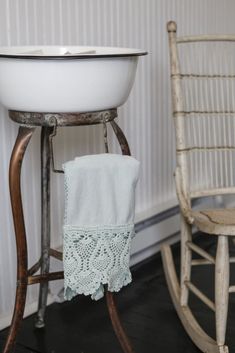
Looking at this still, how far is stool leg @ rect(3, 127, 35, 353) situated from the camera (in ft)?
4.11

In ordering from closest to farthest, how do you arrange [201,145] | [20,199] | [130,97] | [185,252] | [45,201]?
[20,199]
[45,201]
[185,252]
[201,145]
[130,97]

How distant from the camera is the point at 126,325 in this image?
165 centimetres

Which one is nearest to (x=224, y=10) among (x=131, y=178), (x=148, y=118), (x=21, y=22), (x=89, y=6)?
(x=148, y=118)

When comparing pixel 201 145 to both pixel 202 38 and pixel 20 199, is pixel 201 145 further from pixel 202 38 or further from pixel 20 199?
pixel 20 199

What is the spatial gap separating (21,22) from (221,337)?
3.33 ft

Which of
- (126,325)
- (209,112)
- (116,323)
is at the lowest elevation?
(126,325)

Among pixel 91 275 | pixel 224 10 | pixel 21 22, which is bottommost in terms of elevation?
pixel 91 275

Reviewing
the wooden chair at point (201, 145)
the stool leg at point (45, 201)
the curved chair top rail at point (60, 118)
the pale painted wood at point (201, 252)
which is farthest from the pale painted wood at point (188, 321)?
the curved chair top rail at point (60, 118)

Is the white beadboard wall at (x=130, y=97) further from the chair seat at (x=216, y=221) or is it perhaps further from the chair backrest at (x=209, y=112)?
the chair seat at (x=216, y=221)

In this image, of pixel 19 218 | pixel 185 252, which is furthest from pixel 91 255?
pixel 185 252

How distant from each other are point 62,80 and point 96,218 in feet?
1.05

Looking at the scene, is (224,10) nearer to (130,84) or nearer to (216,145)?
(216,145)

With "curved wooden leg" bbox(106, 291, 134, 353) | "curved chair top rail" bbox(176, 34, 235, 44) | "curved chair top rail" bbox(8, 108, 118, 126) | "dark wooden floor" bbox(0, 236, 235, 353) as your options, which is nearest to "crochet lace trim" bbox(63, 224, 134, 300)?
"curved wooden leg" bbox(106, 291, 134, 353)

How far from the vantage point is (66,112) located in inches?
47.2
